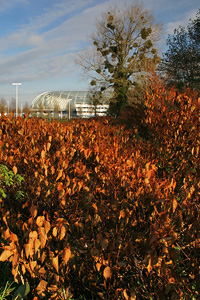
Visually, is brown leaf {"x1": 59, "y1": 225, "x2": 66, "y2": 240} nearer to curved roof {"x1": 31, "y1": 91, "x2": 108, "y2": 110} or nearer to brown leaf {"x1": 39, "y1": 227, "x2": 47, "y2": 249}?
brown leaf {"x1": 39, "y1": 227, "x2": 47, "y2": 249}

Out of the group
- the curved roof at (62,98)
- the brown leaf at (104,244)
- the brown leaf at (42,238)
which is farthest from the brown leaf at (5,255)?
the curved roof at (62,98)

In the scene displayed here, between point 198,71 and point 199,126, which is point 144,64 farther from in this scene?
point 199,126

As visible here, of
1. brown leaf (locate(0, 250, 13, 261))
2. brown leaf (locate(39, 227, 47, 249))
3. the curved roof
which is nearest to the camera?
brown leaf (locate(0, 250, 13, 261))

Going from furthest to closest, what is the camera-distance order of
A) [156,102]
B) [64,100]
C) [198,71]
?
[64,100] < [198,71] < [156,102]

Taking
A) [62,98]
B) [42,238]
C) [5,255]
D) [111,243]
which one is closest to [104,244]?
[111,243]

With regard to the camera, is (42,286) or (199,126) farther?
(199,126)

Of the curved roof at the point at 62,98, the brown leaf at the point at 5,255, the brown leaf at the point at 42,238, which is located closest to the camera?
the brown leaf at the point at 5,255

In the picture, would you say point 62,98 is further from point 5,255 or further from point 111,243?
point 5,255

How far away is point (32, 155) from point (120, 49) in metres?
27.6

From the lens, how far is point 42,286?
180 cm

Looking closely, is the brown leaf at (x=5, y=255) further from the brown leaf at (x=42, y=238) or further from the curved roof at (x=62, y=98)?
the curved roof at (x=62, y=98)

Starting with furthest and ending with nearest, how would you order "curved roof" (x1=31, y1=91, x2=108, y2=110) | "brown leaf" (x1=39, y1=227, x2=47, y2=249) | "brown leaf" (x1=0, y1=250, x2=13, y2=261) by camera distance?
1. "curved roof" (x1=31, y1=91, x2=108, y2=110)
2. "brown leaf" (x1=39, y1=227, x2=47, y2=249)
3. "brown leaf" (x1=0, y1=250, x2=13, y2=261)

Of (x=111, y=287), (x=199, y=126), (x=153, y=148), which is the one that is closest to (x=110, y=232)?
(x=111, y=287)

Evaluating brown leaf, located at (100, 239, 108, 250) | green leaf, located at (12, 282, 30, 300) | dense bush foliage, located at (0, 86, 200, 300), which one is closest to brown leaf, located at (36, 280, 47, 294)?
dense bush foliage, located at (0, 86, 200, 300)
